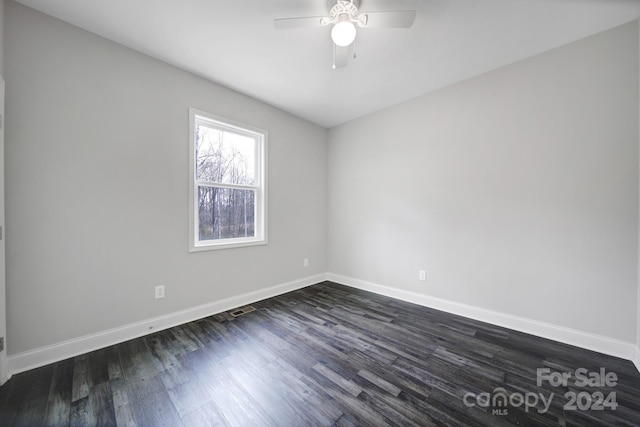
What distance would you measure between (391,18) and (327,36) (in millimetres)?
622

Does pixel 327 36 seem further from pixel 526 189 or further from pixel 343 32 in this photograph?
pixel 526 189

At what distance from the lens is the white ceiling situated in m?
1.76

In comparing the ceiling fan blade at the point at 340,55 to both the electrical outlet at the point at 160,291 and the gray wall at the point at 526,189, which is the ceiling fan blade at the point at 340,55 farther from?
the electrical outlet at the point at 160,291

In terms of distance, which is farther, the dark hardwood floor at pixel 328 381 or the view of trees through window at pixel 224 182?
the view of trees through window at pixel 224 182

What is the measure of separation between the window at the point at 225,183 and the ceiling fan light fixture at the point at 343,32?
1754 millimetres

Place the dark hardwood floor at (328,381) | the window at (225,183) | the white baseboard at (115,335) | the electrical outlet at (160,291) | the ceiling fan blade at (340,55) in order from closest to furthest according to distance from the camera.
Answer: the dark hardwood floor at (328,381)
the white baseboard at (115,335)
the ceiling fan blade at (340,55)
the electrical outlet at (160,291)
the window at (225,183)

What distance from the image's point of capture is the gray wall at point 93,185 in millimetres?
1730

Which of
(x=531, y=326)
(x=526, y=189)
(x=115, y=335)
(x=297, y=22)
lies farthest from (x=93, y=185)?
(x=531, y=326)

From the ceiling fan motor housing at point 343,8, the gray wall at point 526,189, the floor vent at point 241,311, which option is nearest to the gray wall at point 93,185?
the floor vent at point 241,311

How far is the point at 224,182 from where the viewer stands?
2941 mm

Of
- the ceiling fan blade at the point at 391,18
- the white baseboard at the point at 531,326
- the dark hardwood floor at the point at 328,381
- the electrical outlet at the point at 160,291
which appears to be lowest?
the dark hardwood floor at the point at 328,381

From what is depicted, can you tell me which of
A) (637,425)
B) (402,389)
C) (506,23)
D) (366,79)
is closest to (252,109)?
(366,79)

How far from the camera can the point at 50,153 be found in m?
1.82

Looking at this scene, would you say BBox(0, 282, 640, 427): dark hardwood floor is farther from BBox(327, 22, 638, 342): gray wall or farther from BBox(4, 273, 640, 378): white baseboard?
BBox(327, 22, 638, 342): gray wall
